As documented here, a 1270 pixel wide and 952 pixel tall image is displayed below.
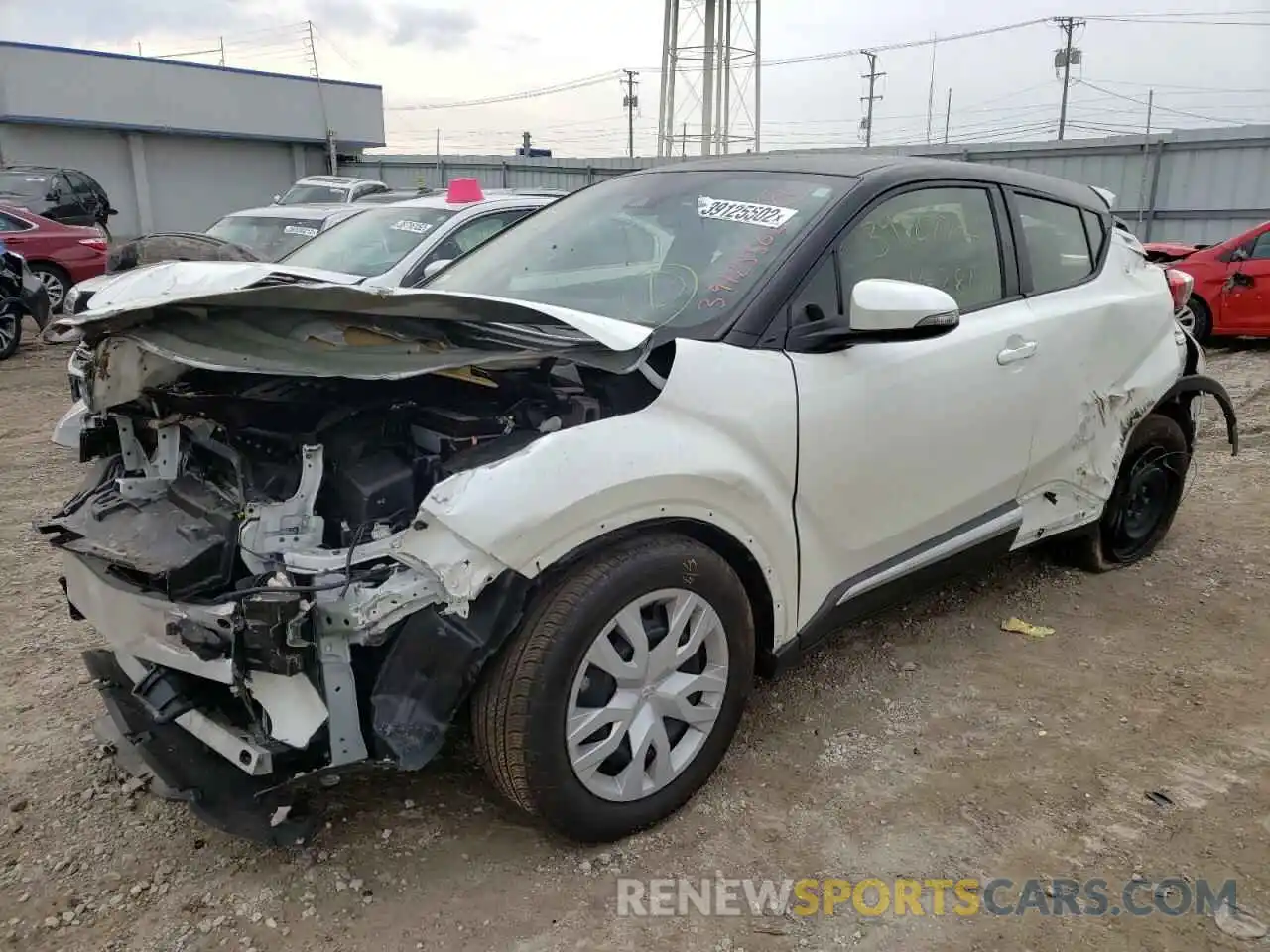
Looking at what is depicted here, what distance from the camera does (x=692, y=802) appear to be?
8.91ft

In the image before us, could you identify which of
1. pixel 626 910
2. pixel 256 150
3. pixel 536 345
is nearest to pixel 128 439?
pixel 536 345

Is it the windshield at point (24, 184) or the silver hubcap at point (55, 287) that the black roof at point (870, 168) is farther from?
the windshield at point (24, 184)

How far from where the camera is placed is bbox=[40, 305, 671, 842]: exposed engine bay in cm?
212

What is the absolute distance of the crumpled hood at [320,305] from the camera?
7.28 ft

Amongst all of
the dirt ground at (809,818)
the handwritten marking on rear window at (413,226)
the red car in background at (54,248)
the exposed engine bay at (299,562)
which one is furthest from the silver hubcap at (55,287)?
the exposed engine bay at (299,562)

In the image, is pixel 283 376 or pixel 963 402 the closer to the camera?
pixel 283 376

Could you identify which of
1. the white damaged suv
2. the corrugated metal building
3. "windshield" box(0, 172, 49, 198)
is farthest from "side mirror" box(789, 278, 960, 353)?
the corrugated metal building

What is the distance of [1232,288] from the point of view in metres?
9.98

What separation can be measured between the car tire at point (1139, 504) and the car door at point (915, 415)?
37.0 inches

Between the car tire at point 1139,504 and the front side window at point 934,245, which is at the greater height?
the front side window at point 934,245

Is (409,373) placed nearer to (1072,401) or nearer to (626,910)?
(626,910)

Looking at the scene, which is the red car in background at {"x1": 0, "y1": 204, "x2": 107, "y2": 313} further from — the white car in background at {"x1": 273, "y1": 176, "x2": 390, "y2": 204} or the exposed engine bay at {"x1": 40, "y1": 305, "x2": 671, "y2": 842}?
the exposed engine bay at {"x1": 40, "y1": 305, "x2": 671, "y2": 842}

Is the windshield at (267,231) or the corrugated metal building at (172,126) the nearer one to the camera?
the windshield at (267,231)

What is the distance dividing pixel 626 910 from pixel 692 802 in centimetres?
44
